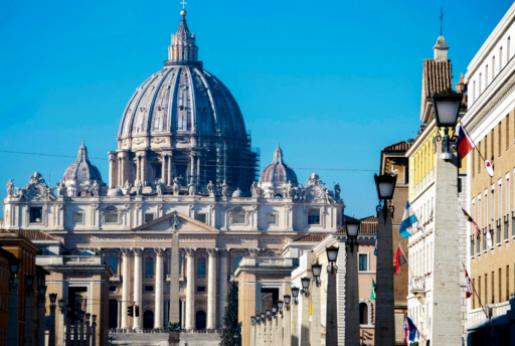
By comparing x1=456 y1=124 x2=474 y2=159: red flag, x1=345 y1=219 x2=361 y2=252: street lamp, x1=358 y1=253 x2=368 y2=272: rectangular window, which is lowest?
x1=345 y1=219 x2=361 y2=252: street lamp

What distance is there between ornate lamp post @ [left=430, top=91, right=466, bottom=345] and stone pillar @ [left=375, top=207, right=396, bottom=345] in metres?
8.47

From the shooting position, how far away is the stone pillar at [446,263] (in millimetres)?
26094

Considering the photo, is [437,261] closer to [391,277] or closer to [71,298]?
[391,277]

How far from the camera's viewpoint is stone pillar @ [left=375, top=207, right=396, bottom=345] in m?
35.3

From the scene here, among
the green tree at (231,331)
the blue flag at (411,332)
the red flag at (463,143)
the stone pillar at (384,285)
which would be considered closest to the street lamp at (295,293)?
the blue flag at (411,332)

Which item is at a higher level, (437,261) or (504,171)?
(504,171)

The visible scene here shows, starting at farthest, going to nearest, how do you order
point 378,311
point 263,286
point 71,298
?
1. point 263,286
2. point 71,298
3. point 378,311

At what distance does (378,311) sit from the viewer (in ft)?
117

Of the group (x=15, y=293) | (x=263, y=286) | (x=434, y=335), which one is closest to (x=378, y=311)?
(x=434, y=335)

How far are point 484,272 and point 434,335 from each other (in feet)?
78.9

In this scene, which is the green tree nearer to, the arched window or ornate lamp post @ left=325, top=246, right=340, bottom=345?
the arched window

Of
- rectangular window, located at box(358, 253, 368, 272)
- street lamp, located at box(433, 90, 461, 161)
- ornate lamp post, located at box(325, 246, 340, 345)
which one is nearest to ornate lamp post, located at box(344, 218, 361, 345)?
ornate lamp post, located at box(325, 246, 340, 345)

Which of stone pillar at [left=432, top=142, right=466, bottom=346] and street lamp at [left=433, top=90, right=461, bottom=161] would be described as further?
stone pillar at [left=432, top=142, right=466, bottom=346]

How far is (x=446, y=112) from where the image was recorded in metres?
26.2
